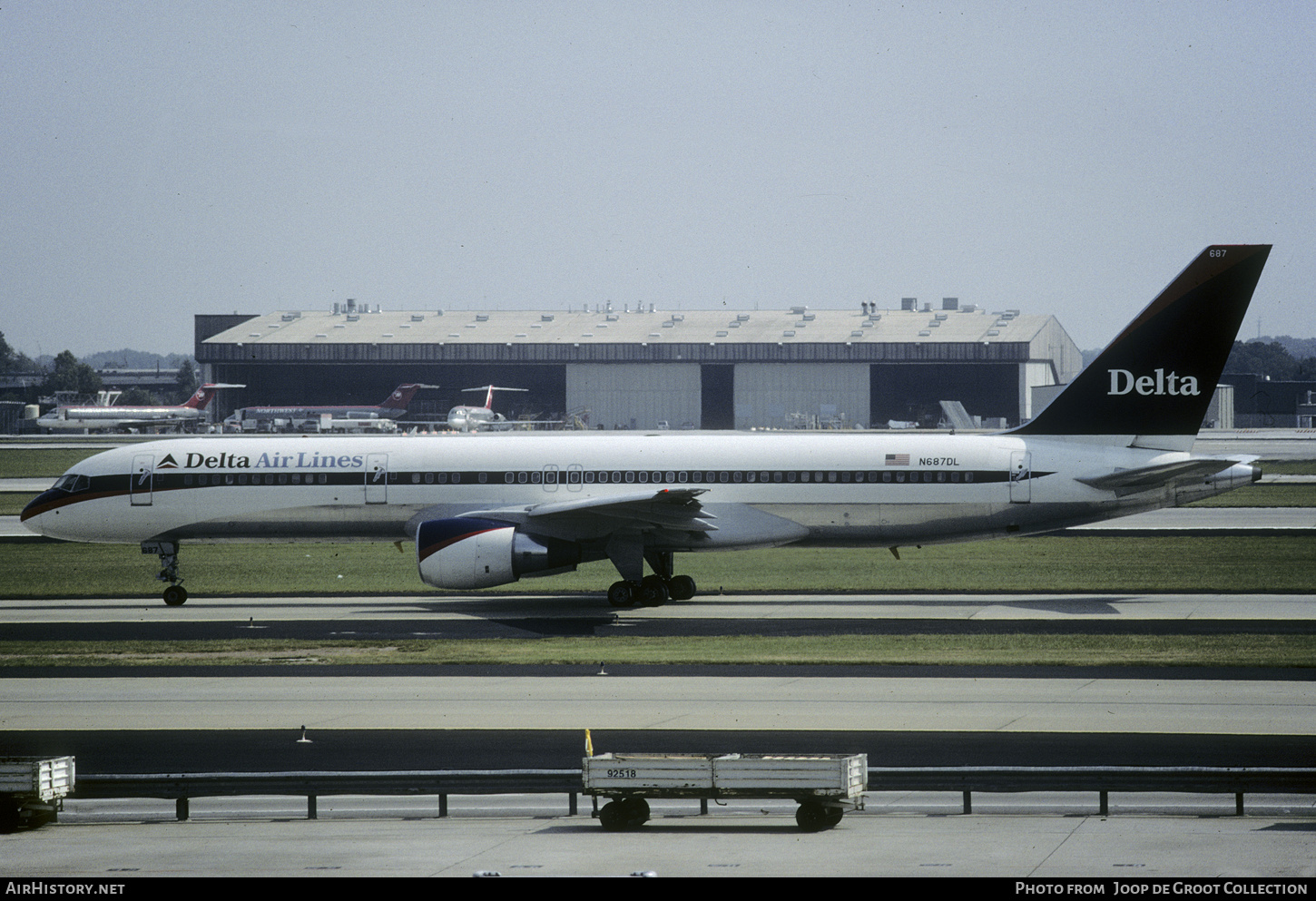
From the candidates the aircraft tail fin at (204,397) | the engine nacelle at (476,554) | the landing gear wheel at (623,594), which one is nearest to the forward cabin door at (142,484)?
the engine nacelle at (476,554)

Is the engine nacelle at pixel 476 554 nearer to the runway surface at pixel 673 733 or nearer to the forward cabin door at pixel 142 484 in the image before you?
the runway surface at pixel 673 733

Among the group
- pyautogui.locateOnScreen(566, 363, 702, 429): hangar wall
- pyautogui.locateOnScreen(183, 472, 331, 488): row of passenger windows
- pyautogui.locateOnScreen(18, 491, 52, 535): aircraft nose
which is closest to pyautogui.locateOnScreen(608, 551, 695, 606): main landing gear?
pyautogui.locateOnScreen(183, 472, 331, 488): row of passenger windows

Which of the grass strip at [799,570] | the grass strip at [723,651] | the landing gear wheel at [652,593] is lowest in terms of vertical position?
the grass strip at [799,570]

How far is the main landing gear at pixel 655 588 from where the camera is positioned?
34031mm

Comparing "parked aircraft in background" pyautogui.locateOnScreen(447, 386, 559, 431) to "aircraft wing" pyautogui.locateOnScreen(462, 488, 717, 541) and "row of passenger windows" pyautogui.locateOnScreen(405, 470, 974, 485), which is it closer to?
"row of passenger windows" pyautogui.locateOnScreen(405, 470, 974, 485)

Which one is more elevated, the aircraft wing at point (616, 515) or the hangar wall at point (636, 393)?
the hangar wall at point (636, 393)

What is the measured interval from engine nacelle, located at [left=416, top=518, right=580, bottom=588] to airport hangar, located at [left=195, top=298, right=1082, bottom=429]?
98.0m

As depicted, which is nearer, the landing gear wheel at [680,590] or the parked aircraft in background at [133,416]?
the landing gear wheel at [680,590]

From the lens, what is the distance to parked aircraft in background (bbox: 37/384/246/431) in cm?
13700

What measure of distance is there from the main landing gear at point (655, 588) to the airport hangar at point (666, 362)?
94.3 meters

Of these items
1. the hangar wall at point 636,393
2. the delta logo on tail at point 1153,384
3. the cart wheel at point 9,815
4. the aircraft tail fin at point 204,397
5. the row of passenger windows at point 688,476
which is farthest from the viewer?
the aircraft tail fin at point 204,397

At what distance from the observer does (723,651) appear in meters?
27.1

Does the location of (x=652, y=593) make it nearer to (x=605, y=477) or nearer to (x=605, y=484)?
(x=605, y=484)
